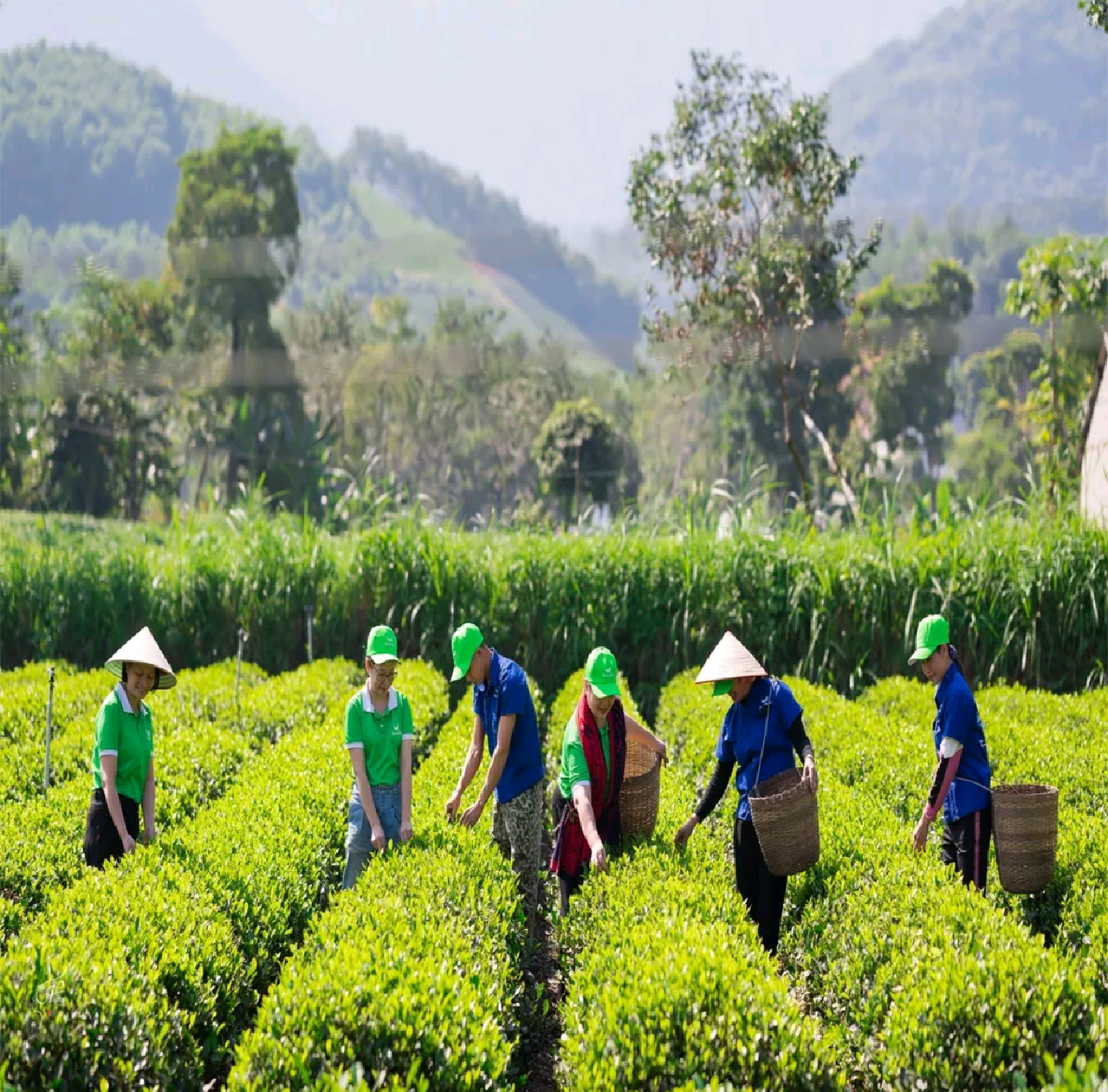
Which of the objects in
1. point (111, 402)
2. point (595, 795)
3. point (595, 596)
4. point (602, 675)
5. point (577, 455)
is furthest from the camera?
point (111, 402)

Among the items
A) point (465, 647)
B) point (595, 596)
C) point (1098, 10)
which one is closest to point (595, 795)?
point (465, 647)

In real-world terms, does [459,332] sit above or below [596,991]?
above

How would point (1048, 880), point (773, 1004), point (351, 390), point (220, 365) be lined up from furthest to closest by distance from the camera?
point (351, 390) < point (220, 365) < point (1048, 880) < point (773, 1004)

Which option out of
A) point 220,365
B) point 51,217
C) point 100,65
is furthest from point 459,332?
point 100,65

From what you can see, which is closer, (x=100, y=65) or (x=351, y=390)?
(x=351, y=390)

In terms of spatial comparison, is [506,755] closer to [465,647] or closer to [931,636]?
[465,647]

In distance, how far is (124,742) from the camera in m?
6.65

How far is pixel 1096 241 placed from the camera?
2062cm

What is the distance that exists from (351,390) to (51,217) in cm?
13841

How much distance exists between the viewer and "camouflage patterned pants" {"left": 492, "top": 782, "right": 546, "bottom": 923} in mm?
6980

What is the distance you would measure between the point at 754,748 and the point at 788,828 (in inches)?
18.5

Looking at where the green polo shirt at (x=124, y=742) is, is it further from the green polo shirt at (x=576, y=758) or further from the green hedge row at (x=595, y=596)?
the green hedge row at (x=595, y=596)

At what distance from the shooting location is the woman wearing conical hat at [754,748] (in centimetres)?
630

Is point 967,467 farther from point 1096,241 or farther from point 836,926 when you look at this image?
point 836,926
